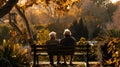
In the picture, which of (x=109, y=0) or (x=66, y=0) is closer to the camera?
(x=66, y=0)

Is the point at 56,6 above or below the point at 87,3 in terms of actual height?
below

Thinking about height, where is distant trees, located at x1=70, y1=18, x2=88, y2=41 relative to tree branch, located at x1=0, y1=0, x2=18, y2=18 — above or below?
above

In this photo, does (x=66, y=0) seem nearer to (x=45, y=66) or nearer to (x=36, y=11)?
(x=45, y=66)

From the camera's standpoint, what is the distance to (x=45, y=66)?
15031mm

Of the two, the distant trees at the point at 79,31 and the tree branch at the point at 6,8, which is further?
the distant trees at the point at 79,31

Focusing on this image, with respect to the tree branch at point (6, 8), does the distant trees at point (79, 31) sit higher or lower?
higher

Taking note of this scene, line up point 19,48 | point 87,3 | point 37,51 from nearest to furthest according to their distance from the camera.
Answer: point 19,48
point 37,51
point 87,3

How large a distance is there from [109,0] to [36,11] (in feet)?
55.2

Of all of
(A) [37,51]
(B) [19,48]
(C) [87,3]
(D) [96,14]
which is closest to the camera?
(B) [19,48]

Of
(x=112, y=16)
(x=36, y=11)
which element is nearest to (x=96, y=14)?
(x=112, y=16)

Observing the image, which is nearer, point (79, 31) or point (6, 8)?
point (6, 8)

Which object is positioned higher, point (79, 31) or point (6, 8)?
point (79, 31)

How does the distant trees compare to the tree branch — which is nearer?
the tree branch

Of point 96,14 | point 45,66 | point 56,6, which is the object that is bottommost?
point 45,66
